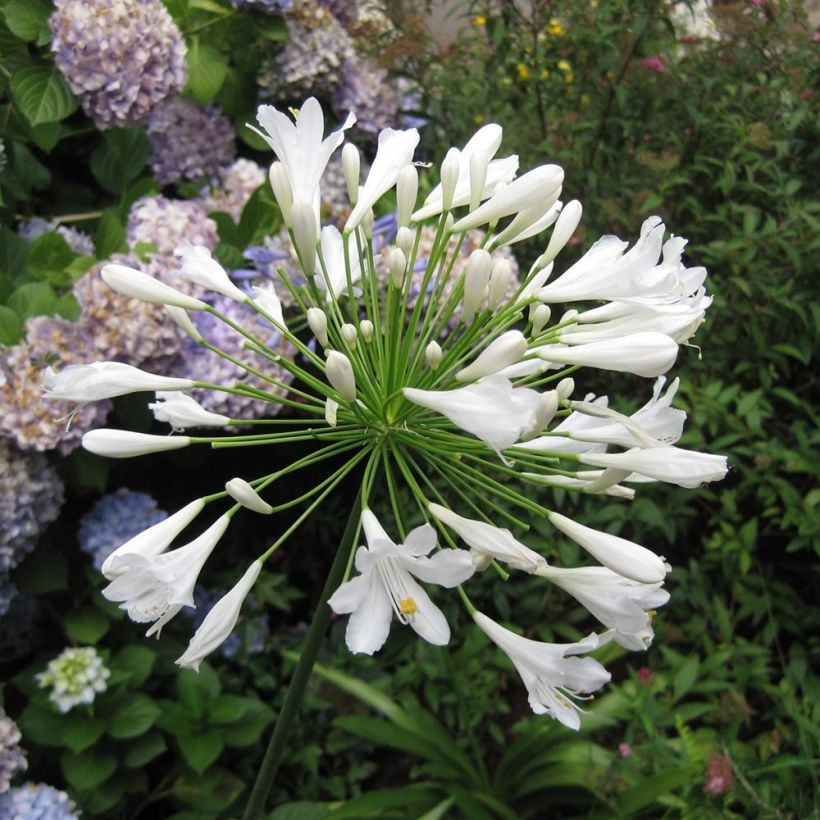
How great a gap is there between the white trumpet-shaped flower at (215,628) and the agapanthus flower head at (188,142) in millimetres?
2079

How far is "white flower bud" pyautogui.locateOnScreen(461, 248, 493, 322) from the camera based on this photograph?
123cm

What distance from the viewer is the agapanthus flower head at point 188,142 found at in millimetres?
2965

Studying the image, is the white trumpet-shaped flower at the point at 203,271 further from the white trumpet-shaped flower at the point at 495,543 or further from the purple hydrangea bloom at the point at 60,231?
the purple hydrangea bloom at the point at 60,231

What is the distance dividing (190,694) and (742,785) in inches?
60.9

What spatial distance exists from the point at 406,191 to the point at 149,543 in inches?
27.8

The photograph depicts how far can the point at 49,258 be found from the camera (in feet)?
8.17

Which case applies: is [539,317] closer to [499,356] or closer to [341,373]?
[499,356]

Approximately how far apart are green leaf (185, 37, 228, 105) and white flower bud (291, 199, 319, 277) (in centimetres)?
171

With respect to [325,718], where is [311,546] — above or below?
above

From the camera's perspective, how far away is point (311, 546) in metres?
3.22

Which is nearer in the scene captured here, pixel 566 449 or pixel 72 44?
pixel 566 449

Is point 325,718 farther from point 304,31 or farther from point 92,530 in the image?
point 304,31

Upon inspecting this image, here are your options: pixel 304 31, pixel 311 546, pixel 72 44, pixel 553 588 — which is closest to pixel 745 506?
pixel 553 588

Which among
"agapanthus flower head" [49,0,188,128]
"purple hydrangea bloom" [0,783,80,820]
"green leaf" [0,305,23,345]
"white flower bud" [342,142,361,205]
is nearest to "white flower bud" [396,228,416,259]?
"white flower bud" [342,142,361,205]
